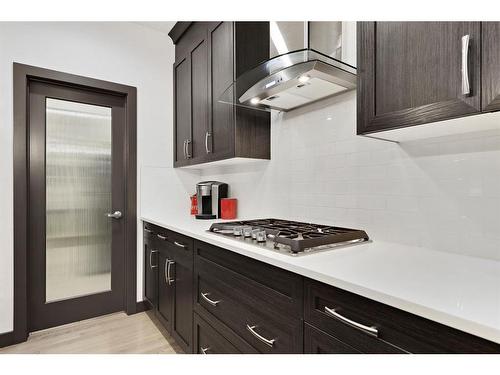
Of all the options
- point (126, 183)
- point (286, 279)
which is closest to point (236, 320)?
point (286, 279)

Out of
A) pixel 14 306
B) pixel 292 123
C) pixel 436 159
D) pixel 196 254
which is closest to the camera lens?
pixel 436 159

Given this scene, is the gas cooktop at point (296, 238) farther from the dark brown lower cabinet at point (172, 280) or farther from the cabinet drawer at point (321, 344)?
the dark brown lower cabinet at point (172, 280)

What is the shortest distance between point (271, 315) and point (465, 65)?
3.51 feet

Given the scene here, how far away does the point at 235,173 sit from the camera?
256cm

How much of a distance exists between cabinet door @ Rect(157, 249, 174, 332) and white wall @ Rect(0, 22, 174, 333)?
57 cm

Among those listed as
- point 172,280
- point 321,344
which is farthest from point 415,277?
point 172,280

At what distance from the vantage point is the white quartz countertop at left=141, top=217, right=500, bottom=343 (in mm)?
639

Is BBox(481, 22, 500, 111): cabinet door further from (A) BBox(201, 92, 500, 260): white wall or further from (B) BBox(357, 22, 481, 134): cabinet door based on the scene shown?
(A) BBox(201, 92, 500, 260): white wall

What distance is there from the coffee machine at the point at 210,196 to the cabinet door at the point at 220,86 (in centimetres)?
41

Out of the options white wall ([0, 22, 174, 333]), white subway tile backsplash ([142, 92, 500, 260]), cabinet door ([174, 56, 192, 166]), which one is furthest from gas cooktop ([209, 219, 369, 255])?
white wall ([0, 22, 174, 333])

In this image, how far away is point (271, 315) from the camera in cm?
114

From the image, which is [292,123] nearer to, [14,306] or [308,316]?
[308,316]

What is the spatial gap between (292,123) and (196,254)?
1.07m

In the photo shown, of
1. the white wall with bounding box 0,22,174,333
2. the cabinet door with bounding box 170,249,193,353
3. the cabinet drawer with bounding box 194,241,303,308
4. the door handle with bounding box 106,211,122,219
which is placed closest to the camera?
the cabinet drawer with bounding box 194,241,303,308
